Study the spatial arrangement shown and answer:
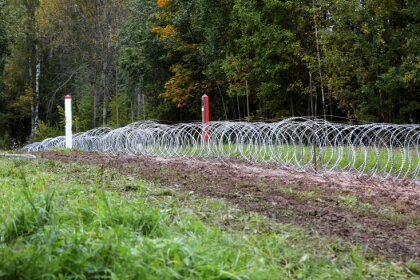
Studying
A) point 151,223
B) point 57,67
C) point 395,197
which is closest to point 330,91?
point 395,197

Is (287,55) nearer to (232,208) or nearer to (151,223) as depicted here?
(232,208)

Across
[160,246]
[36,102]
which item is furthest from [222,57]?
[160,246]

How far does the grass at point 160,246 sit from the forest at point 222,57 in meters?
10.5

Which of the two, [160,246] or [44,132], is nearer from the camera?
[160,246]

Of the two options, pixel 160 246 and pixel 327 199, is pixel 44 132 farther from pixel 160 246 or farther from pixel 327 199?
pixel 160 246

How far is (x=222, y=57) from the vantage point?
28375 millimetres

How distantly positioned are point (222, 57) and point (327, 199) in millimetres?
22197

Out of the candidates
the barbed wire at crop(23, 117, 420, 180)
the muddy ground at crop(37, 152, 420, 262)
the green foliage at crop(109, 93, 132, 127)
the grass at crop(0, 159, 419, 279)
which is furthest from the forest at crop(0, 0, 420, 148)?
the grass at crop(0, 159, 419, 279)

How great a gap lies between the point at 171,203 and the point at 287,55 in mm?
19902

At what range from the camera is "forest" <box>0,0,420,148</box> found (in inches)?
795

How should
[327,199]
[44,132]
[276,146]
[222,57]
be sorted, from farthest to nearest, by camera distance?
[44,132] < [222,57] < [276,146] < [327,199]

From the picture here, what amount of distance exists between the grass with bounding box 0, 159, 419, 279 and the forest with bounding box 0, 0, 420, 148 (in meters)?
10.5

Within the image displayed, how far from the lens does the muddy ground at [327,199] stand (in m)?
4.89

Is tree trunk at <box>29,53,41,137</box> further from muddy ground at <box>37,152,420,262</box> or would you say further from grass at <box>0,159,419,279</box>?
grass at <box>0,159,419,279</box>
